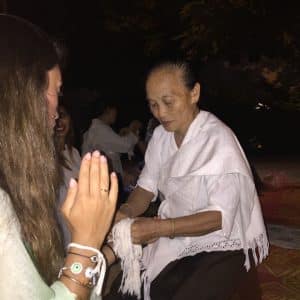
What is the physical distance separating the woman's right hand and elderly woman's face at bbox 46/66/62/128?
0.76 feet

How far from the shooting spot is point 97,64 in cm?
1836

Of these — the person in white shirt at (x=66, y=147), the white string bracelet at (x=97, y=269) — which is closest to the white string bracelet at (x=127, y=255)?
the white string bracelet at (x=97, y=269)

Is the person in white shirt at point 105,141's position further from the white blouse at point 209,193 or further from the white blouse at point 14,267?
the white blouse at point 14,267

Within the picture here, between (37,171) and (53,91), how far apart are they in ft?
0.90

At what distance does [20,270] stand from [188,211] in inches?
48.8

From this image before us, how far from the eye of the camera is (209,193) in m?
2.28

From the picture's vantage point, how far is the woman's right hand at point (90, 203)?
1416mm

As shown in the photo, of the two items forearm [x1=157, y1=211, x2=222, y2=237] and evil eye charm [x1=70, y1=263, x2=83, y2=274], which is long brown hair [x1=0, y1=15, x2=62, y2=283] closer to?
evil eye charm [x1=70, y1=263, x2=83, y2=274]

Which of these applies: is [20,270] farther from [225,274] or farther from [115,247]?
[225,274]

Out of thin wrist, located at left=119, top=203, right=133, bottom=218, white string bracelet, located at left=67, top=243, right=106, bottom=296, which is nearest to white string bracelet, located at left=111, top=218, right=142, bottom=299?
thin wrist, located at left=119, top=203, right=133, bottom=218

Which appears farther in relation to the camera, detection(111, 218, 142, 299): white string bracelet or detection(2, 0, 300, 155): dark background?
detection(2, 0, 300, 155): dark background

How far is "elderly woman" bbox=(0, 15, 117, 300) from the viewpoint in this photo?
139 centimetres

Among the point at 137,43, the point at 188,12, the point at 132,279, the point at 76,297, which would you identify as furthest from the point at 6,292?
the point at 137,43

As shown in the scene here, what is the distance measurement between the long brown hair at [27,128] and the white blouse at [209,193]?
0.95 meters
